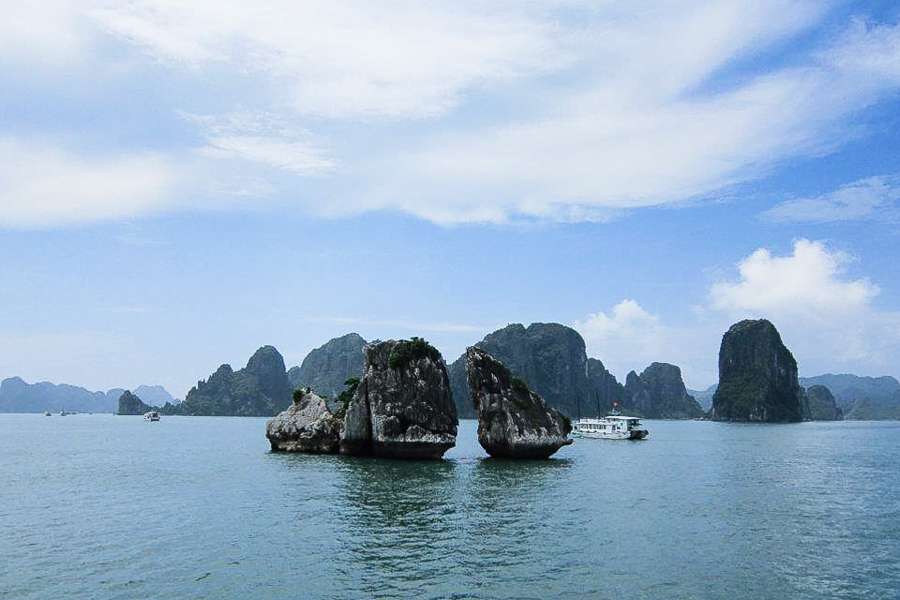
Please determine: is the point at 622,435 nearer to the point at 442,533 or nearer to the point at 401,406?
the point at 401,406

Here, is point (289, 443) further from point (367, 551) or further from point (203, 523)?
point (367, 551)

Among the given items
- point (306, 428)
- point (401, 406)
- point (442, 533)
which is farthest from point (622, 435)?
point (442, 533)

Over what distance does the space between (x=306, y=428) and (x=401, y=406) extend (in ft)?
49.7

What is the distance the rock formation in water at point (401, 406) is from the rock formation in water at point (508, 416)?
3.38 meters

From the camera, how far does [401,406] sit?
68688 millimetres

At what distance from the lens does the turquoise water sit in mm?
24547

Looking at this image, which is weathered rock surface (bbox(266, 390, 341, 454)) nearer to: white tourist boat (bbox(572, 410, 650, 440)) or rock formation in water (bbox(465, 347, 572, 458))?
rock formation in water (bbox(465, 347, 572, 458))

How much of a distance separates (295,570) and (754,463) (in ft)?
211

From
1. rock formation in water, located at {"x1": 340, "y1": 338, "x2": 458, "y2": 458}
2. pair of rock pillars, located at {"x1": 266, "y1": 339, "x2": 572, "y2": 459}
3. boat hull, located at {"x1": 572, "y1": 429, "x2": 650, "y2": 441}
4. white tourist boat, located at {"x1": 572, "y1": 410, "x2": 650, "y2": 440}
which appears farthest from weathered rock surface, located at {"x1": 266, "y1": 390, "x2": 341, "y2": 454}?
white tourist boat, located at {"x1": 572, "y1": 410, "x2": 650, "y2": 440}

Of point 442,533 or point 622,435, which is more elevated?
point 442,533

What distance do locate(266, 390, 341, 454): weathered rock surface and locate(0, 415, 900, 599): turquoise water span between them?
1416 centimetres

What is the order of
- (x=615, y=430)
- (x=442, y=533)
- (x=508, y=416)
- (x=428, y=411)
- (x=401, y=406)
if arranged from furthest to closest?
1. (x=615, y=430)
2. (x=508, y=416)
3. (x=428, y=411)
4. (x=401, y=406)
5. (x=442, y=533)

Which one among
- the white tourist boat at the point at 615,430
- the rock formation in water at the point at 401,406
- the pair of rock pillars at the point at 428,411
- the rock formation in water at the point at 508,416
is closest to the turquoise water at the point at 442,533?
the rock formation in water at the point at 401,406

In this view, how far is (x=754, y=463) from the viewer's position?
7575 centimetres
